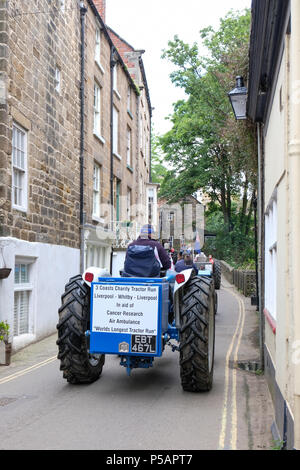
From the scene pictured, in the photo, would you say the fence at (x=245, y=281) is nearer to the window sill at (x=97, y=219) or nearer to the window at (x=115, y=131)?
the window sill at (x=97, y=219)

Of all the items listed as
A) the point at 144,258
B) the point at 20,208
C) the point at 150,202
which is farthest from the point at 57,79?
the point at 150,202

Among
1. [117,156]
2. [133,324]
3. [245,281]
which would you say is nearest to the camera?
[133,324]

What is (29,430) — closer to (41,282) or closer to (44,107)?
(41,282)

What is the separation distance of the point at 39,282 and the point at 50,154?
3.37m

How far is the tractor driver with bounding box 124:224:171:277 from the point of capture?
753 centimetres

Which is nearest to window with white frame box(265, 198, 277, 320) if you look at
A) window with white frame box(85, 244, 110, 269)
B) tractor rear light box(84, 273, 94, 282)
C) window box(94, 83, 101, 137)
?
tractor rear light box(84, 273, 94, 282)

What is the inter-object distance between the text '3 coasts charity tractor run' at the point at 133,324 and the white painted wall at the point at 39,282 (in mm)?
3341

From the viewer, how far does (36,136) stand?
1231cm

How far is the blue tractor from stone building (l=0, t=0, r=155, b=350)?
3.44 m

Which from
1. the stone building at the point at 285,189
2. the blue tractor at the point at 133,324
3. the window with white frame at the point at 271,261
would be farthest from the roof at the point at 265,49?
the blue tractor at the point at 133,324

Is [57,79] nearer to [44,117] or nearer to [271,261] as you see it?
[44,117]

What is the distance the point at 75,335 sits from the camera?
6.94 m

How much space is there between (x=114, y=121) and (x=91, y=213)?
21.5 feet
